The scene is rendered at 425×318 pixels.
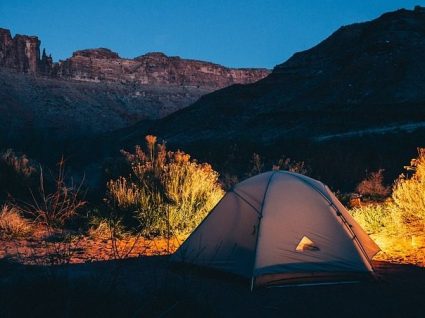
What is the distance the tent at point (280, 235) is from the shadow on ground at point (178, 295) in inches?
8.8

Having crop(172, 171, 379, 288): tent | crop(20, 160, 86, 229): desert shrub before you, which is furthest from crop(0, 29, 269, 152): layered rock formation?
crop(172, 171, 379, 288): tent

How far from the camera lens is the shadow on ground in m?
3.49

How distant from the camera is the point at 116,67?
101m

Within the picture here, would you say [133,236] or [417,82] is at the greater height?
[417,82]

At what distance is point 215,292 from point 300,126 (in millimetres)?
31936

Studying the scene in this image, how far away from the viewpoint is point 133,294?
4.26 m

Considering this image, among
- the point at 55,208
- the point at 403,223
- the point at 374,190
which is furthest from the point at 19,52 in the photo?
the point at 403,223

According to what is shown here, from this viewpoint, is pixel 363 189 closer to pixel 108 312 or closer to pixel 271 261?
pixel 271 261

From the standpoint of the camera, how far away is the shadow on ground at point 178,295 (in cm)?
349

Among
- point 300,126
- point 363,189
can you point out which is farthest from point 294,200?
point 300,126

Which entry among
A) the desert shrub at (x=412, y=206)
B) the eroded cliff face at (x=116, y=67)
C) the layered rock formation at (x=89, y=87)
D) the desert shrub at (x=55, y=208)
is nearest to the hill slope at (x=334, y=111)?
the desert shrub at (x=412, y=206)

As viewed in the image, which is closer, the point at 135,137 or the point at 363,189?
the point at 363,189

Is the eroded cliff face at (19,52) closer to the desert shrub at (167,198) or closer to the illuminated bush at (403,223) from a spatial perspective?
the desert shrub at (167,198)

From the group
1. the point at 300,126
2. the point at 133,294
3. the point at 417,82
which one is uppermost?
the point at 417,82
